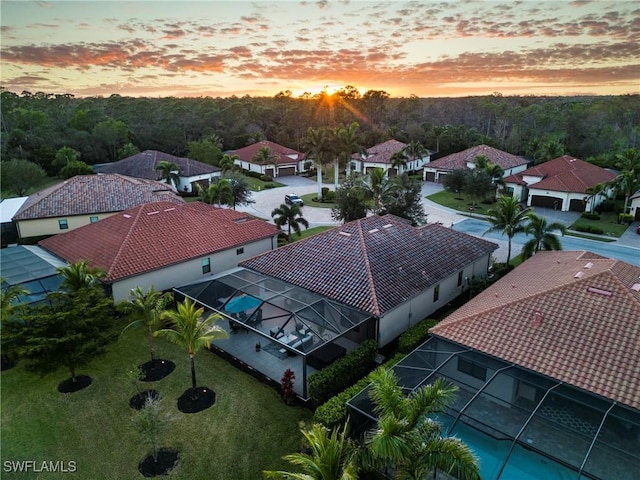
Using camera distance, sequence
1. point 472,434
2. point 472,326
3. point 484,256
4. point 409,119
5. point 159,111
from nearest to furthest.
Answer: point 472,434 → point 472,326 → point 484,256 → point 159,111 → point 409,119

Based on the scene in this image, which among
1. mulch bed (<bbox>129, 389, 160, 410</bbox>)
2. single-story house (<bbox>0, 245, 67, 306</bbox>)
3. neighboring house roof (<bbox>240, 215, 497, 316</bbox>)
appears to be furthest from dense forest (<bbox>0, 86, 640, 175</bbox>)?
mulch bed (<bbox>129, 389, 160, 410</bbox>)

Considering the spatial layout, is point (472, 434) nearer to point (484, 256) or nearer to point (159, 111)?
point (484, 256)

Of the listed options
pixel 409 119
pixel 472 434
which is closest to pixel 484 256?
pixel 472 434

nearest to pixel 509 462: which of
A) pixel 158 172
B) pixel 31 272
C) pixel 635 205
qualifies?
pixel 31 272

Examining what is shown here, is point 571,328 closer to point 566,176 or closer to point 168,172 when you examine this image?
point 566,176

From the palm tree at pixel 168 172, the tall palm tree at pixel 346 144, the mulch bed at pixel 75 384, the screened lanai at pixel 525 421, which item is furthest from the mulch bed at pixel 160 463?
the tall palm tree at pixel 346 144
